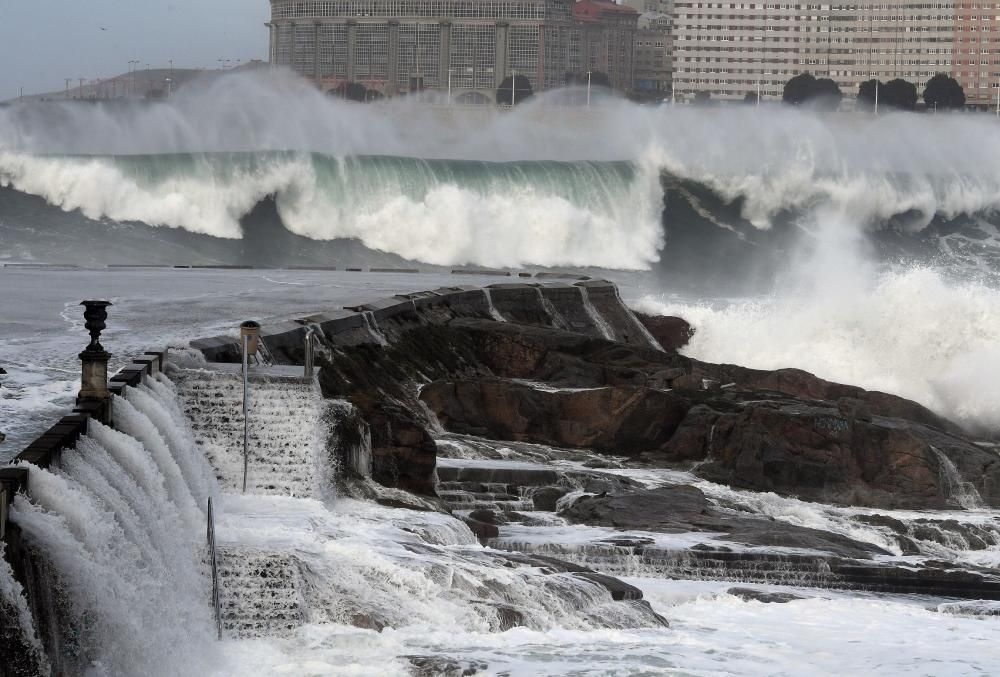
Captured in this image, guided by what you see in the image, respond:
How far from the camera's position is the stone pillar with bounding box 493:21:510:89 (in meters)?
177

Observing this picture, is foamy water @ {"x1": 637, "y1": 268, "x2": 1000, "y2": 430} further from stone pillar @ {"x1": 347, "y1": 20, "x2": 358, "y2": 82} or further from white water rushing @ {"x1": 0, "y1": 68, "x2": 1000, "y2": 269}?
stone pillar @ {"x1": 347, "y1": 20, "x2": 358, "y2": 82}

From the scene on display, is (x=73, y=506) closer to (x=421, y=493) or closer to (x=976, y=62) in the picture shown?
(x=421, y=493)

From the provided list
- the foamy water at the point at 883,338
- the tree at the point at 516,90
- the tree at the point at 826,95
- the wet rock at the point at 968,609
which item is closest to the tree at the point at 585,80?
the tree at the point at 516,90

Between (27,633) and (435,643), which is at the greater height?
(27,633)

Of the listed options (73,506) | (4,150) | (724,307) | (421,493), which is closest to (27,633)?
(73,506)

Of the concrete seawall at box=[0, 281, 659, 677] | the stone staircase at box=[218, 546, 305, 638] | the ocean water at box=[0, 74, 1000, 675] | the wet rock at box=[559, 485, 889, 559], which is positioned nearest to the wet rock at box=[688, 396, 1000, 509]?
the ocean water at box=[0, 74, 1000, 675]

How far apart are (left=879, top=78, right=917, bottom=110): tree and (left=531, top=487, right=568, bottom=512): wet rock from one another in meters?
137

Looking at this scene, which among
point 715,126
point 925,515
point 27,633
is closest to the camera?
point 27,633

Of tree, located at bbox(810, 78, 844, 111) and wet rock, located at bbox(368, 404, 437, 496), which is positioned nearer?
wet rock, located at bbox(368, 404, 437, 496)

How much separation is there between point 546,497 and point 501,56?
163 meters

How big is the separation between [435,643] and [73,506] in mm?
3233

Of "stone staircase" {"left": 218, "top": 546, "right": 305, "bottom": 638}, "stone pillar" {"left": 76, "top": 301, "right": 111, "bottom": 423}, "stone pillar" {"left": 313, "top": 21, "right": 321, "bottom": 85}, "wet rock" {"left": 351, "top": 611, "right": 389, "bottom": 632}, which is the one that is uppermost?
"stone pillar" {"left": 313, "top": 21, "right": 321, "bottom": 85}

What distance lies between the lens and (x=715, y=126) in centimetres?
7688

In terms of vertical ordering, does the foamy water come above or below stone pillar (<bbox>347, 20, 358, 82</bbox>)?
below
